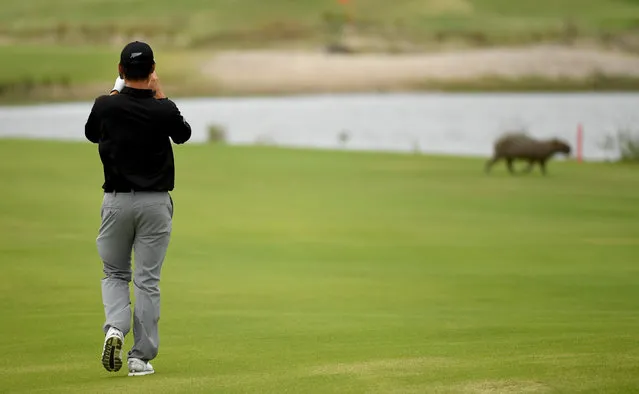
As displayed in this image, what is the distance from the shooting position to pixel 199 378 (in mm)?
8547

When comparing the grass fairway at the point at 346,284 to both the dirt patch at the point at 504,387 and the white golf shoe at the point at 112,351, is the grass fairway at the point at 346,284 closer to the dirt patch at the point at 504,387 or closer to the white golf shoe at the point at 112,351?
the dirt patch at the point at 504,387

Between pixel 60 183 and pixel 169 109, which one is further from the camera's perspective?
pixel 60 183

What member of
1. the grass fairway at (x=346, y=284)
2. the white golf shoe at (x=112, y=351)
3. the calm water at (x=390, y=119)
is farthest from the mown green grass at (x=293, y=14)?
the white golf shoe at (x=112, y=351)

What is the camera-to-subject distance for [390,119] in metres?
64.3

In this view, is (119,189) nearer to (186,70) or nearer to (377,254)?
(377,254)

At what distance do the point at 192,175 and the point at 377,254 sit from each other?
438 inches

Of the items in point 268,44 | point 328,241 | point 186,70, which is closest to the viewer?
point 328,241

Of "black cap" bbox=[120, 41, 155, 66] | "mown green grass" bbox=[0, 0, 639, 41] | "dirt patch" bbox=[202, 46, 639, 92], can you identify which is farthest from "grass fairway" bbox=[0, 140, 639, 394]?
"mown green grass" bbox=[0, 0, 639, 41]

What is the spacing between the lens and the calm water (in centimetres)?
5003

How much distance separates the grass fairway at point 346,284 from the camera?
8.67 metres

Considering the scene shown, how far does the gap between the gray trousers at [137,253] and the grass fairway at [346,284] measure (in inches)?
12.3

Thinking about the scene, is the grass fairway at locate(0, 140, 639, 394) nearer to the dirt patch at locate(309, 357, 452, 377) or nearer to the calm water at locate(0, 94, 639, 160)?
the dirt patch at locate(309, 357, 452, 377)

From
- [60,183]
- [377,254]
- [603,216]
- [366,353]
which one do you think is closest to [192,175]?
[60,183]

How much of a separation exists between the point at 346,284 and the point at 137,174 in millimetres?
5812
